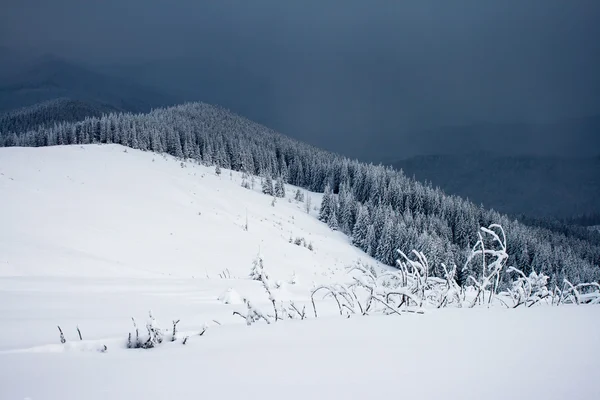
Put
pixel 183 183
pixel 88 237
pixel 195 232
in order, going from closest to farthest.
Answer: pixel 88 237 → pixel 195 232 → pixel 183 183

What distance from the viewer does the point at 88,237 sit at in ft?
37.4

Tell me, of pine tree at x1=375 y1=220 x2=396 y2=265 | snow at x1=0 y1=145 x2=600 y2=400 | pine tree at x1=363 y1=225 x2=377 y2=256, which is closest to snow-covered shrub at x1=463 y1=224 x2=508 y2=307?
snow at x1=0 y1=145 x2=600 y2=400

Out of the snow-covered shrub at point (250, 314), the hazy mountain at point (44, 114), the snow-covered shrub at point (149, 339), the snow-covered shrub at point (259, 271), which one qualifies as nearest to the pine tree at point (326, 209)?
the snow-covered shrub at point (259, 271)

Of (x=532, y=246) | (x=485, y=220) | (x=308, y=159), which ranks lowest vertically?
(x=532, y=246)

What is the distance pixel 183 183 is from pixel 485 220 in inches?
2106

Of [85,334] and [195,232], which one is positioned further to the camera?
[195,232]

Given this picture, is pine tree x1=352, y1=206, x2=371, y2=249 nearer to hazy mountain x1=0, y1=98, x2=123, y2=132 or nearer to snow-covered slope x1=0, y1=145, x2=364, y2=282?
snow-covered slope x1=0, y1=145, x2=364, y2=282

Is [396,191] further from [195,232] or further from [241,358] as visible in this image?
[241,358]

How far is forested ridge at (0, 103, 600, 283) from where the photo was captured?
46.1m

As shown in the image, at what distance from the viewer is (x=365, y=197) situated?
7106 cm

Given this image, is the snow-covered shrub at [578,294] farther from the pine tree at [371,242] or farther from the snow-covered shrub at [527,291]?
the pine tree at [371,242]

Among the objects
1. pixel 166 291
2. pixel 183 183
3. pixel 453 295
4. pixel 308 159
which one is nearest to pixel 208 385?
pixel 453 295

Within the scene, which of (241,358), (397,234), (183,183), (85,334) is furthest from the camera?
(397,234)

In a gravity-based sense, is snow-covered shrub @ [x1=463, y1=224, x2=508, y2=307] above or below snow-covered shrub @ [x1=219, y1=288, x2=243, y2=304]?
above
